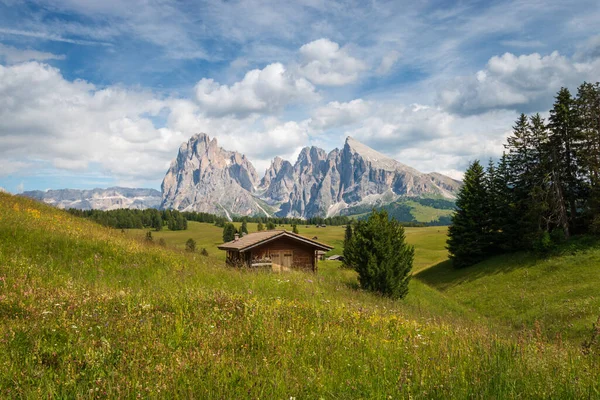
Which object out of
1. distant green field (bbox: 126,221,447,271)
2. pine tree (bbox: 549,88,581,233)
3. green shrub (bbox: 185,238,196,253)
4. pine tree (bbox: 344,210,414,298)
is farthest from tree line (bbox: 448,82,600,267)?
green shrub (bbox: 185,238,196,253)

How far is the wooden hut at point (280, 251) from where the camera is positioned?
33.8m

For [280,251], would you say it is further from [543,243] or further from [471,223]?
[471,223]

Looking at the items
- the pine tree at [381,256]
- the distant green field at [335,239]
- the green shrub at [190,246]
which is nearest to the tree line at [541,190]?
the pine tree at [381,256]

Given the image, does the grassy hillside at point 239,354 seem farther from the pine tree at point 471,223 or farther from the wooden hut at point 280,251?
the pine tree at point 471,223

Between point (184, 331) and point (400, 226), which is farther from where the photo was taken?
point (400, 226)

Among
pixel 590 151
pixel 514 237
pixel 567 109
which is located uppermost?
pixel 567 109

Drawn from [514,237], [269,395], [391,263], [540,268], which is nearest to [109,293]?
[269,395]

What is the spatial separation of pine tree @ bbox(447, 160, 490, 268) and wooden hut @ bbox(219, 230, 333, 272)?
2396 cm

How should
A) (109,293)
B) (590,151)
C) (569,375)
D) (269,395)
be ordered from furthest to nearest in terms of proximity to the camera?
(590,151)
(109,293)
(569,375)
(269,395)

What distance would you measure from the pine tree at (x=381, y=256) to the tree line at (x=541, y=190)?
23.1m

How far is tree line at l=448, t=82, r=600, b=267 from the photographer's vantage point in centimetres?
3931

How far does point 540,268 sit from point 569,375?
3879 centimetres

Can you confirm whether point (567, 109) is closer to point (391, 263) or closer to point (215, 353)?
point (391, 263)

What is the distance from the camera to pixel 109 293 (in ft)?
26.6
